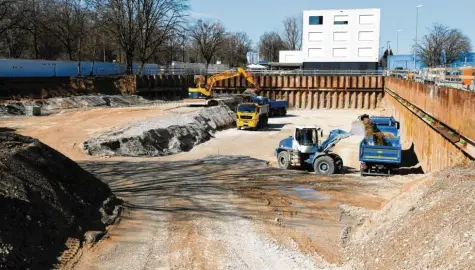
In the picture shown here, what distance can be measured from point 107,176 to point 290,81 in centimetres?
3931

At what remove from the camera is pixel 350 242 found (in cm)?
1048

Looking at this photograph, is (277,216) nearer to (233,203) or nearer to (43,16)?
(233,203)

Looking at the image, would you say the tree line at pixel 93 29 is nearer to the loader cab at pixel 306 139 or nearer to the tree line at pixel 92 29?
the tree line at pixel 92 29

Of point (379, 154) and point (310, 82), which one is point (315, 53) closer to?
point (310, 82)

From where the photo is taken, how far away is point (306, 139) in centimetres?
2073

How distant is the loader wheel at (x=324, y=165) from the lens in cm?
1973

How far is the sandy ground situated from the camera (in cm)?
961

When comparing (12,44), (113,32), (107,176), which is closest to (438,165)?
(107,176)

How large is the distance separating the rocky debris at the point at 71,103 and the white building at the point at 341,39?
37.4m

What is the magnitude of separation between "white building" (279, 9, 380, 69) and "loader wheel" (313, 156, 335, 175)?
57.9 meters

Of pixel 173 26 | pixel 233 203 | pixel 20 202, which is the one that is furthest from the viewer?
pixel 173 26

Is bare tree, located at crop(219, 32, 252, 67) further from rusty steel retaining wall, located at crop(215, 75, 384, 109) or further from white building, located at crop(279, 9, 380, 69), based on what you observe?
rusty steel retaining wall, located at crop(215, 75, 384, 109)

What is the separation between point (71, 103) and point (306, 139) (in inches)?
985

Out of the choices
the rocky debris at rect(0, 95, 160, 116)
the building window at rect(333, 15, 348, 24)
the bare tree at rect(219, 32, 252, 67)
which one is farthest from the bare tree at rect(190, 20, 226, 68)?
the rocky debris at rect(0, 95, 160, 116)
